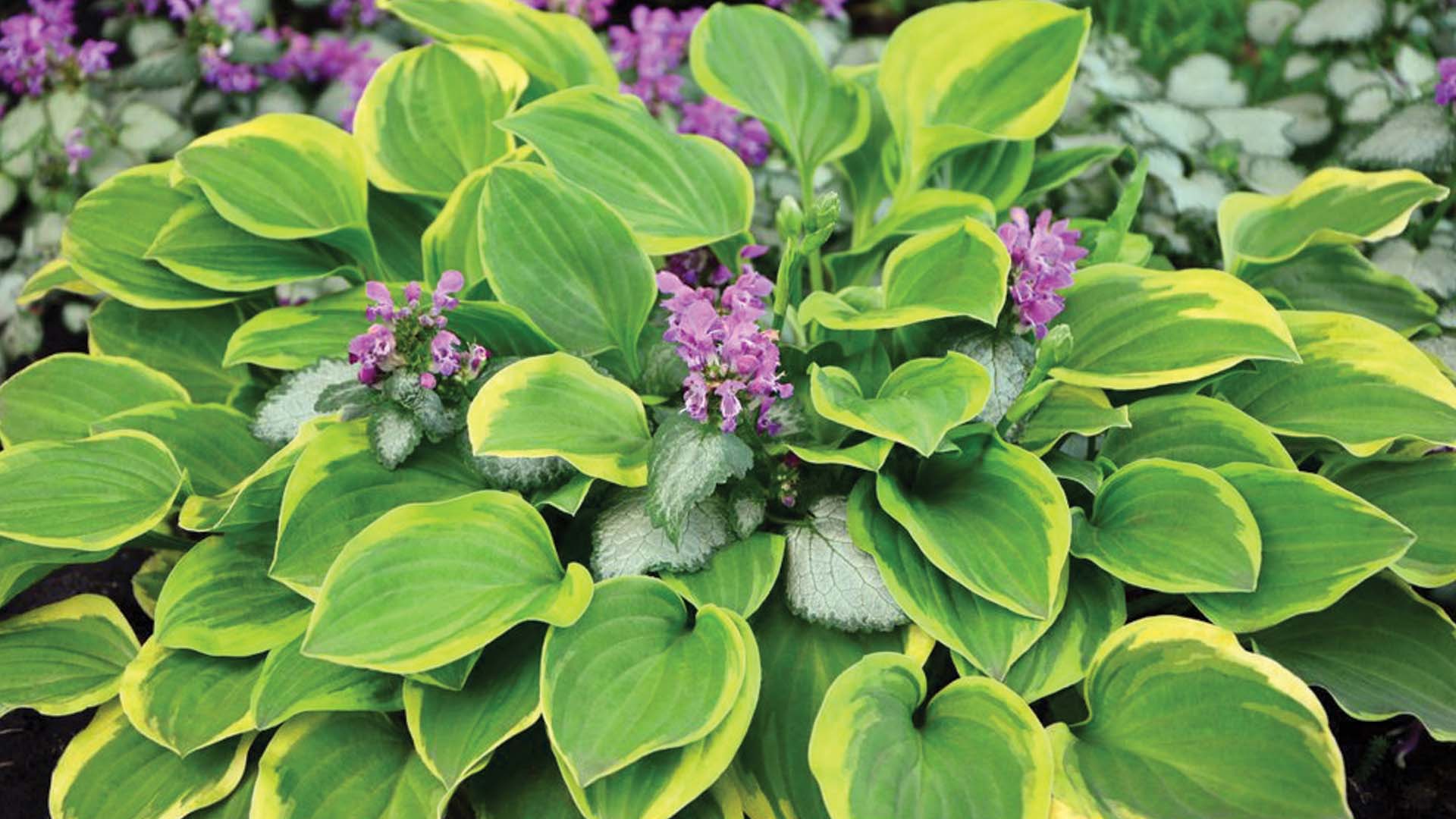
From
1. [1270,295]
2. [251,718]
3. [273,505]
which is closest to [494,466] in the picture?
[273,505]

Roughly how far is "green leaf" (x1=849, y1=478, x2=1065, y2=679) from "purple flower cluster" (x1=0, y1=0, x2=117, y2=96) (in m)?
2.03

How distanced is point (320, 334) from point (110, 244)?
40 centimetres

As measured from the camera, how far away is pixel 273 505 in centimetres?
163

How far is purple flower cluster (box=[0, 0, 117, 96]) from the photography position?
8.48 ft

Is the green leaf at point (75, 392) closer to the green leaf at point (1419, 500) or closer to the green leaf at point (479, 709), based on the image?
the green leaf at point (479, 709)

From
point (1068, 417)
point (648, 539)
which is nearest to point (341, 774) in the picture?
point (648, 539)

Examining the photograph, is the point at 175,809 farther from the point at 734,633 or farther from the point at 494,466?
the point at 734,633

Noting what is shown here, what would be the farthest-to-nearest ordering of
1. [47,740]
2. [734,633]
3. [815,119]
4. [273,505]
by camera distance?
1. [815,119]
2. [47,740]
3. [273,505]
4. [734,633]

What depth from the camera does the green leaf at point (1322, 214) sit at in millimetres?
1854

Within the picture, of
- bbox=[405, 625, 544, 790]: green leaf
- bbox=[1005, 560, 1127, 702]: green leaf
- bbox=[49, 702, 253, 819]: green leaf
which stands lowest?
bbox=[49, 702, 253, 819]: green leaf

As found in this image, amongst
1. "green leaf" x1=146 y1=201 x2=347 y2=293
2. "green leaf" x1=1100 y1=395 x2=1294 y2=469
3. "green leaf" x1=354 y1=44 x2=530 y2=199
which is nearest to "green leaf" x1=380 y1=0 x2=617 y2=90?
"green leaf" x1=354 y1=44 x2=530 y2=199

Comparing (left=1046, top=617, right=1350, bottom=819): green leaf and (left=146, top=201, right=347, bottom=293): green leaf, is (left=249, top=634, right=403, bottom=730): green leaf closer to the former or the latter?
(left=146, top=201, right=347, bottom=293): green leaf

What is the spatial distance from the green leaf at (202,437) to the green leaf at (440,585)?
0.47 meters

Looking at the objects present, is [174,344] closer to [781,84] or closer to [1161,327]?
[781,84]
